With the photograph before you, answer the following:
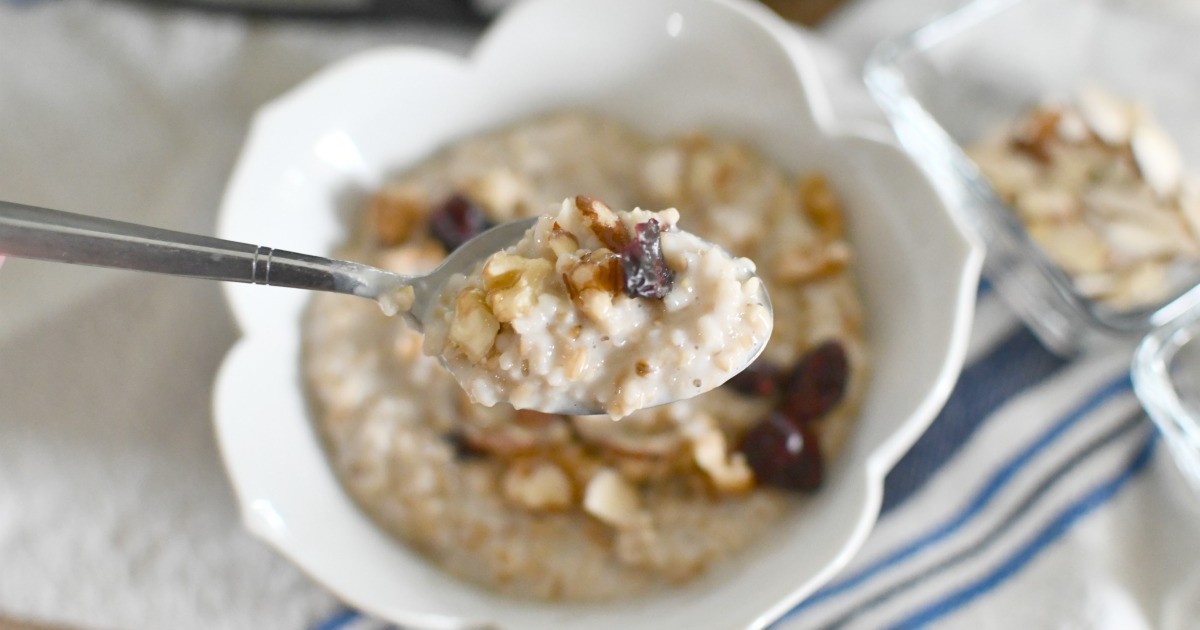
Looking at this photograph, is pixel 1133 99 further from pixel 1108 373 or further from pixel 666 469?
pixel 666 469

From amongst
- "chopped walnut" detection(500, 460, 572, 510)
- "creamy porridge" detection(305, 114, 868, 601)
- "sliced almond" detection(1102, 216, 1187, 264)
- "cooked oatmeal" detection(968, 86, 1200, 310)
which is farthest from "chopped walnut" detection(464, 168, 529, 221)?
A: "sliced almond" detection(1102, 216, 1187, 264)

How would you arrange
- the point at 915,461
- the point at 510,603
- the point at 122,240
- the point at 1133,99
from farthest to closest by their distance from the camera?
the point at 1133,99, the point at 915,461, the point at 510,603, the point at 122,240

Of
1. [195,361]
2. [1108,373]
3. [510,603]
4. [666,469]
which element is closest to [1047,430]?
[1108,373]

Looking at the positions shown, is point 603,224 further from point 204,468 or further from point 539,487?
point 204,468

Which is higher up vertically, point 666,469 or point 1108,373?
point 666,469

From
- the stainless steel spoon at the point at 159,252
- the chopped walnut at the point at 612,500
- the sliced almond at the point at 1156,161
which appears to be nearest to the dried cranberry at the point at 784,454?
the chopped walnut at the point at 612,500

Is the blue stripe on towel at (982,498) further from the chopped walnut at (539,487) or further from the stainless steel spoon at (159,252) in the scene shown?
the stainless steel spoon at (159,252)

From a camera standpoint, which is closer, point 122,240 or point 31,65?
point 122,240
